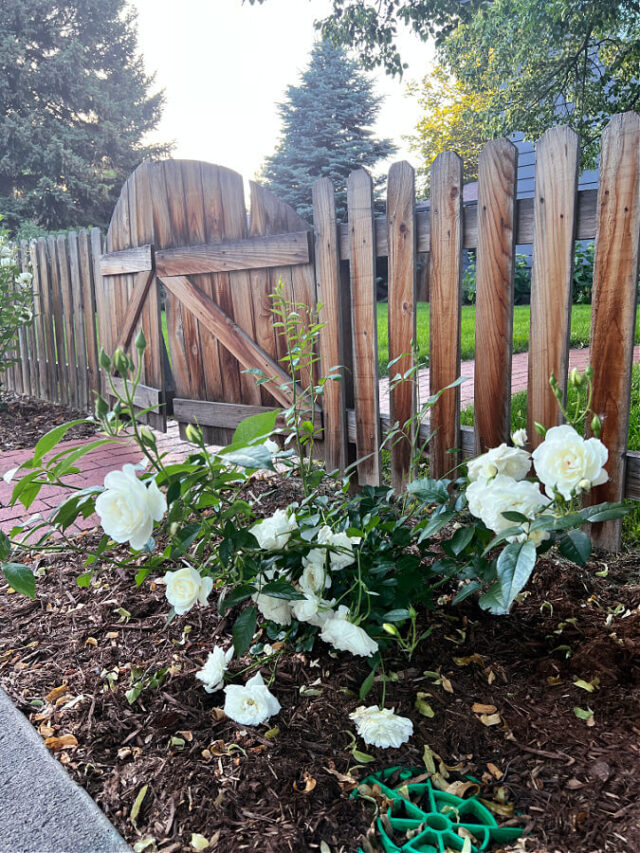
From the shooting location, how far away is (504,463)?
4.84 feet

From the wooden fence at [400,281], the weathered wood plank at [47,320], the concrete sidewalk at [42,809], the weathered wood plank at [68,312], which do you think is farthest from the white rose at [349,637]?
the weathered wood plank at [47,320]

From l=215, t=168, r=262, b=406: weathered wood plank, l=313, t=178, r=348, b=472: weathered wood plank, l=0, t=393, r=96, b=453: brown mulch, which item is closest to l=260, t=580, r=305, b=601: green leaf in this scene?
l=313, t=178, r=348, b=472: weathered wood plank

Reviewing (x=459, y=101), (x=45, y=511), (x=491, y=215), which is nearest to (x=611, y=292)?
(x=491, y=215)

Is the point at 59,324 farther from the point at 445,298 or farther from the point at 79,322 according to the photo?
the point at 445,298

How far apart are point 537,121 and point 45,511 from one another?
7.33m

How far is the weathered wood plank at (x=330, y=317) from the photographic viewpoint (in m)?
3.16

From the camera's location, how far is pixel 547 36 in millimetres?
7027

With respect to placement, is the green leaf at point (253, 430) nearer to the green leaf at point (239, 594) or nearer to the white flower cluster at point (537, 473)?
the green leaf at point (239, 594)

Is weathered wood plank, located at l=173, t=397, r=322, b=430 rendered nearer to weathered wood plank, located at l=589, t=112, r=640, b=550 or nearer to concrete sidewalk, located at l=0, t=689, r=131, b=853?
weathered wood plank, located at l=589, t=112, r=640, b=550

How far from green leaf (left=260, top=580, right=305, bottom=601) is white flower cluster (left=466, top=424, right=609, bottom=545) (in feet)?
1.45

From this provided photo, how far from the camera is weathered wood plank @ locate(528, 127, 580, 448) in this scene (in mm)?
2285

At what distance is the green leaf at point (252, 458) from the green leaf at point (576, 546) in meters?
0.65

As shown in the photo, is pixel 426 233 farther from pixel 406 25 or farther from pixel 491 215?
pixel 406 25

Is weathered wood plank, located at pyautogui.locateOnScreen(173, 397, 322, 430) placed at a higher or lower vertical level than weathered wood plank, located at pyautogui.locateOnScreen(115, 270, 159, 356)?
lower
